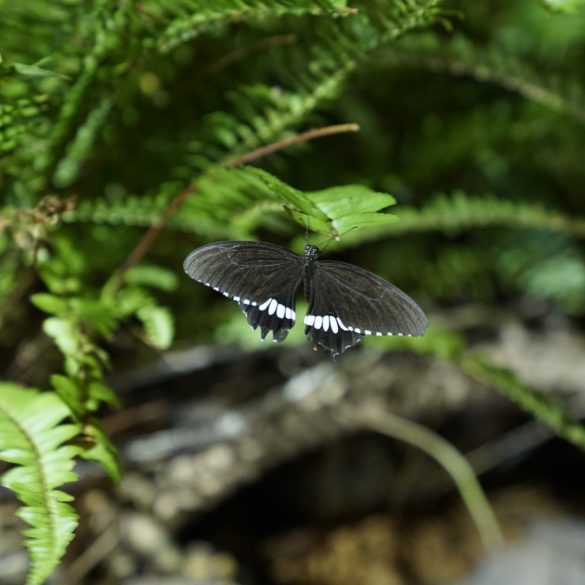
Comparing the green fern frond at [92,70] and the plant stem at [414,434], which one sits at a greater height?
the green fern frond at [92,70]

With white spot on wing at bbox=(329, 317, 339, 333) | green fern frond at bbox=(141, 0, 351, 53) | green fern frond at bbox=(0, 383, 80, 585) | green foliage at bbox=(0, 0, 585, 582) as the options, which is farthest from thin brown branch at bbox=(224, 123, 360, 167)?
green fern frond at bbox=(0, 383, 80, 585)

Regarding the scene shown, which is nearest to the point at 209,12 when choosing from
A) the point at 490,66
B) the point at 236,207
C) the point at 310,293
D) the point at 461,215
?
the point at 236,207

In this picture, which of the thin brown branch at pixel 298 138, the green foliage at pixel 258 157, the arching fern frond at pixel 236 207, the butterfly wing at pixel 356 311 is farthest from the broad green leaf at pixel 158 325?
the butterfly wing at pixel 356 311

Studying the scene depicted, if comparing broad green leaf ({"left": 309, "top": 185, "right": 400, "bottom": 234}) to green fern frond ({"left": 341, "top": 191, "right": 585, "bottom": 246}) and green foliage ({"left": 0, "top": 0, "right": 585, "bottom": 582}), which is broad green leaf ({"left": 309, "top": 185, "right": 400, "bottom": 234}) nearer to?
green foliage ({"left": 0, "top": 0, "right": 585, "bottom": 582})

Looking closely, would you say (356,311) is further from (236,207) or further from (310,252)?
(236,207)

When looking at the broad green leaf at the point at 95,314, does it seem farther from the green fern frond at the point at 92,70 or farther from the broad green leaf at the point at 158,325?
the green fern frond at the point at 92,70
